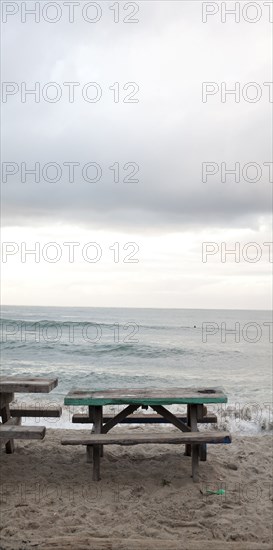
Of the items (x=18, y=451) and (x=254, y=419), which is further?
(x=254, y=419)

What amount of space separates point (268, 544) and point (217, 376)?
16514mm

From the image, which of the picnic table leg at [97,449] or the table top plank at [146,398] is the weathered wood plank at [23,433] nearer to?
the table top plank at [146,398]

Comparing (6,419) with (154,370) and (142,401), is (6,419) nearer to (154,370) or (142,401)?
(142,401)

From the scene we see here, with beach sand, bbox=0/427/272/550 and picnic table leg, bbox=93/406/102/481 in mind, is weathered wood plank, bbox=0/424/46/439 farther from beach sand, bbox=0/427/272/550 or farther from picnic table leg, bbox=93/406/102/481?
picnic table leg, bbox=93/406/102/481

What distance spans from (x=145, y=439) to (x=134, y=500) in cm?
61

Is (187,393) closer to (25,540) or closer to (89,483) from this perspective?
(89,483)

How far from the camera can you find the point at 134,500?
4.94m

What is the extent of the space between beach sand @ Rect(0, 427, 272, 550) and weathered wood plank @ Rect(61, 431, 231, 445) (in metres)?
0.50

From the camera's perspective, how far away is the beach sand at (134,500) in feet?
13.3

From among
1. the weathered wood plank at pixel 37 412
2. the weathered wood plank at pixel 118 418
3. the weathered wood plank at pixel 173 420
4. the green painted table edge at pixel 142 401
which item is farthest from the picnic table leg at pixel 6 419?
the weathered wood plank at pixel 173 420

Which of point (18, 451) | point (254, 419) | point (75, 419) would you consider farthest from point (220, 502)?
point (254, 419)

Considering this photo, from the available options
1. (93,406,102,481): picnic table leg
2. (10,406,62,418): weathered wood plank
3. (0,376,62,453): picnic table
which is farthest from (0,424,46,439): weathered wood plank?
(10,406,62,418): weathered wood plank

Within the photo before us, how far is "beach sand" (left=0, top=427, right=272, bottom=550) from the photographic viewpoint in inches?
160

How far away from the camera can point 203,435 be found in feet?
17.5
